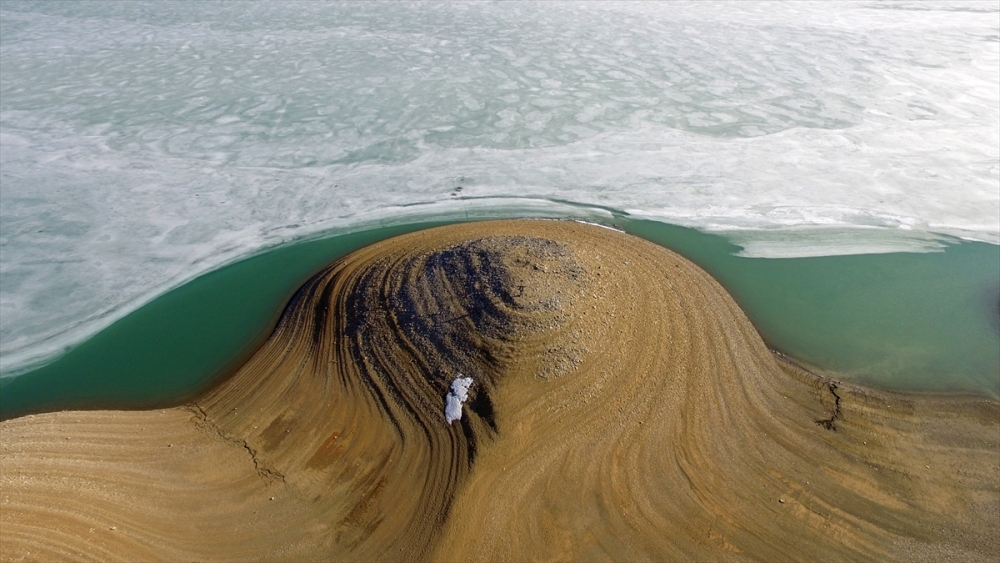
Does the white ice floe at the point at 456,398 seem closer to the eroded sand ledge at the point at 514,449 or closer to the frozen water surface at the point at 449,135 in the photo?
the eroded sand ledge at the point at 514,449

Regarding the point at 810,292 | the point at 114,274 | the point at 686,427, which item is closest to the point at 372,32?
the point at 114,274

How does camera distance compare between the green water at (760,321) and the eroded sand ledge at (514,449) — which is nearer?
the eroded sand ledge at (514,449)

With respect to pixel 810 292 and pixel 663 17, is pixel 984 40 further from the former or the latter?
pixel 810 292

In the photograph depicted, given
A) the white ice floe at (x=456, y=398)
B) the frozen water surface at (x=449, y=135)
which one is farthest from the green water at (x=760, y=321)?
the white ice floe at (x=456, y=398)

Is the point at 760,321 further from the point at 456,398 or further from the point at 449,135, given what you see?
the point at 449,135

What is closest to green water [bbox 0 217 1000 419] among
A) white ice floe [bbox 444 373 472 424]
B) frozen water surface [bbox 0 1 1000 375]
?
frozen water surface [bbox 0 1 1000 375]

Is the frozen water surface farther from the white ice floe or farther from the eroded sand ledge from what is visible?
the white ice floe

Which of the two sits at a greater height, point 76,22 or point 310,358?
point 76,22
